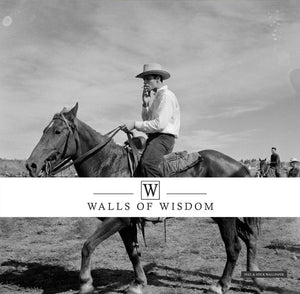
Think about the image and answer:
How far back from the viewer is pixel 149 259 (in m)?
8.35

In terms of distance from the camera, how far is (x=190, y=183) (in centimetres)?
621

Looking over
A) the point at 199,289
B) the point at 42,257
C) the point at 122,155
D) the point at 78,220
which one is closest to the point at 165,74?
the point at 122,155

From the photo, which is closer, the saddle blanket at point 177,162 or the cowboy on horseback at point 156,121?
the cowboy on horseback at point 156,121

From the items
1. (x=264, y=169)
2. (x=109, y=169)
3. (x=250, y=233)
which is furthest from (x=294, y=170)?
(x=109, y=169)

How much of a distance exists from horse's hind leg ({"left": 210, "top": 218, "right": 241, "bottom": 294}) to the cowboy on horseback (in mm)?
1592

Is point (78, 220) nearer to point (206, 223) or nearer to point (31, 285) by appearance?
point (206, 223)

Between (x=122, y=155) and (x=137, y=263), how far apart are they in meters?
1.93

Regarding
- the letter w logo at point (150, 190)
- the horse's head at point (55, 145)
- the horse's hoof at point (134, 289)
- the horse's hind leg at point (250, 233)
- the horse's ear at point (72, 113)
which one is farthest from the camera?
the horse's hind leg at point (250, 233)

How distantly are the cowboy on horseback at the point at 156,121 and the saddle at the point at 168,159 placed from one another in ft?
0.44

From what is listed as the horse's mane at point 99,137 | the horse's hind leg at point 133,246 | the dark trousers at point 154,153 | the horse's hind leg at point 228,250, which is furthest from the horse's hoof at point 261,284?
the horse's mane at point 99,137

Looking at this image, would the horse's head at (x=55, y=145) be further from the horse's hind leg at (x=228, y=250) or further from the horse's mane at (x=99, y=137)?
the horse's hind leg at (x=228, y=250)

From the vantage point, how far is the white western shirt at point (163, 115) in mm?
6062

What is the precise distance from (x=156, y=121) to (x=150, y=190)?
1157 mm

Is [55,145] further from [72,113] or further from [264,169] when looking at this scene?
[264,169]
